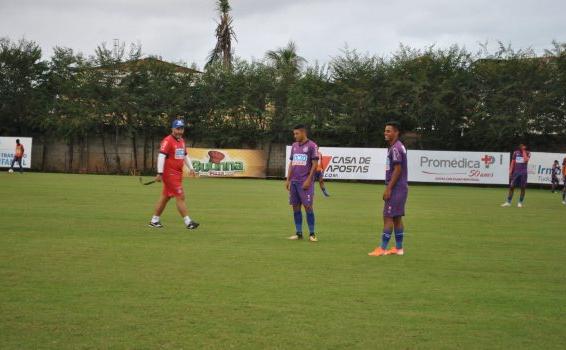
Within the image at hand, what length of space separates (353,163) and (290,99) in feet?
33.7

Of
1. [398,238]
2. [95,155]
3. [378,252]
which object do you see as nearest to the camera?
[378,252]

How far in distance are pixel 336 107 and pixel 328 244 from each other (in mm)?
37730

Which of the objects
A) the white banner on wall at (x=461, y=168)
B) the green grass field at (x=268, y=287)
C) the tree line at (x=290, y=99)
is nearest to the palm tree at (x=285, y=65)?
the tree line at (x=290, y=99)

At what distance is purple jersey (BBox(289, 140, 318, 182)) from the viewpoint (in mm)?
13398

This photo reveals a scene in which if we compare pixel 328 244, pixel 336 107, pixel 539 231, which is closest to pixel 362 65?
pixel 336 107

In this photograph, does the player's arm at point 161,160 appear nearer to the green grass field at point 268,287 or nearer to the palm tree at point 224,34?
the green grass field at point 268,287

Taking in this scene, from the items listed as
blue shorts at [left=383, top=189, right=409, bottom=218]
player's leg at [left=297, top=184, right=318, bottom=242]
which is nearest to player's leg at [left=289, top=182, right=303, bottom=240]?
player's leg at [left=297, top=184, right=318, bottom=242]

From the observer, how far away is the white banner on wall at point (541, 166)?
41.0 metres

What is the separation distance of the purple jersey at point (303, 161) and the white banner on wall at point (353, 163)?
92.7 ft

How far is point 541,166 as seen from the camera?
41.2 metres

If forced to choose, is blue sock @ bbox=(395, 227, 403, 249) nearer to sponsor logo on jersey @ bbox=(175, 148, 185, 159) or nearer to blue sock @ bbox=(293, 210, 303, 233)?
blue sock @ bbox=(293, 210, 303, 233)

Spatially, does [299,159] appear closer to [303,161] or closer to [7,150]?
[303,161]

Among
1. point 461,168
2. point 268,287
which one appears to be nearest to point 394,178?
point 268,287

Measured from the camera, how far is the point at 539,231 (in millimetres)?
15844
